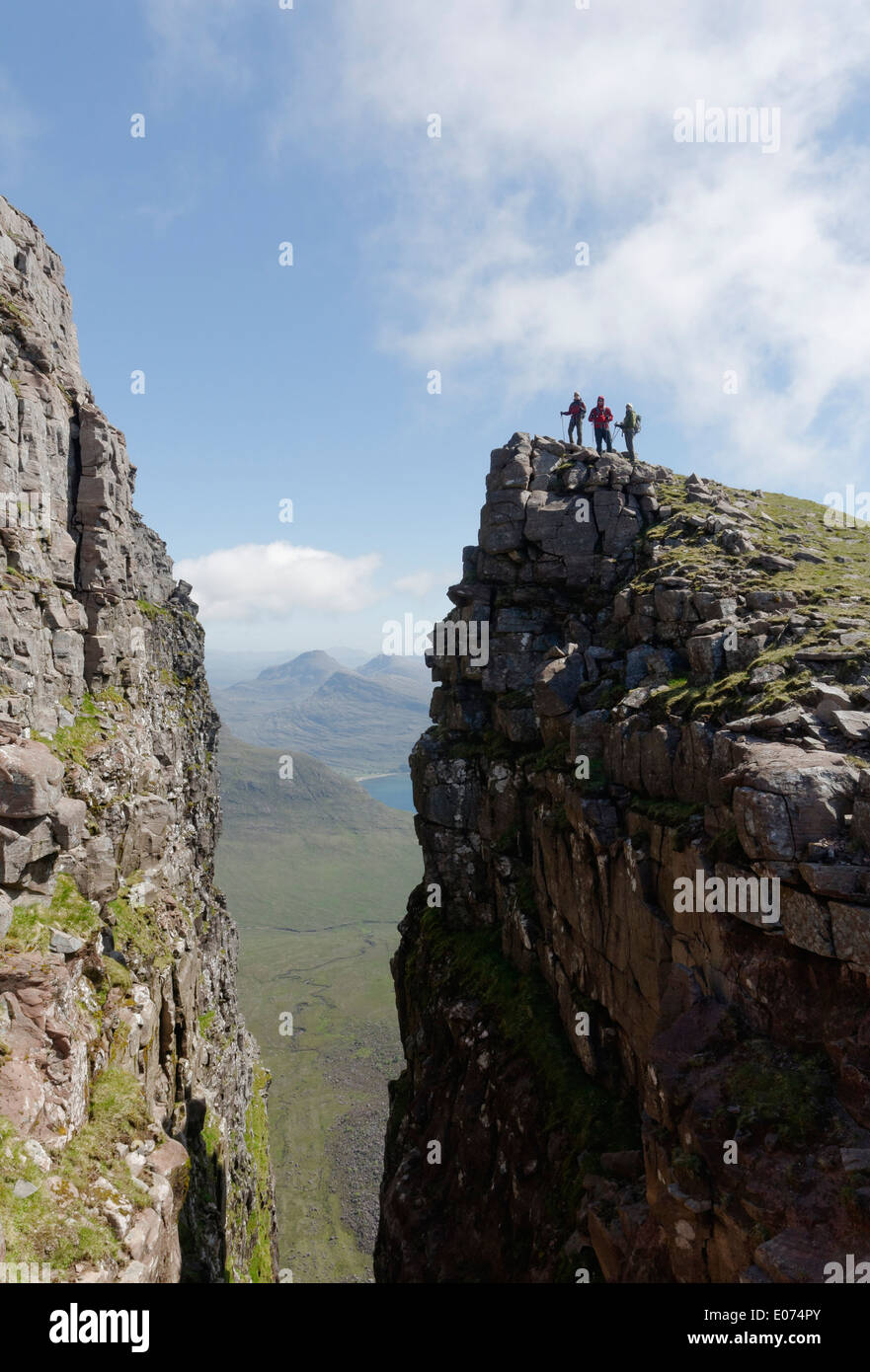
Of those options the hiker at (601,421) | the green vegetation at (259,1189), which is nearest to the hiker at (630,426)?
the hiker at (601,421)

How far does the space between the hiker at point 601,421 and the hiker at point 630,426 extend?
1.01 meters

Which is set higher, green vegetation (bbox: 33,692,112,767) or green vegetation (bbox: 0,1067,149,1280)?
green vegetation (bbox: 33,692,112,767)

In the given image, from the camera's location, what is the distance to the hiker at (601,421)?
149ft

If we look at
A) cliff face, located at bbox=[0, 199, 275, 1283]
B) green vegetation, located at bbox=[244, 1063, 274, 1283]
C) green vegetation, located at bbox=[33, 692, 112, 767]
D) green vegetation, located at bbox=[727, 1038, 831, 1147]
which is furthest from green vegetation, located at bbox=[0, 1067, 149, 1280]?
green vegetation, located at bbox=[244, 1063, 274, 1283]

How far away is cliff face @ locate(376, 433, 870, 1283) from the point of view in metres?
18.3

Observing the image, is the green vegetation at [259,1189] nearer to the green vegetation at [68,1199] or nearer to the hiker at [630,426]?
the green vegetation at [68,1199]

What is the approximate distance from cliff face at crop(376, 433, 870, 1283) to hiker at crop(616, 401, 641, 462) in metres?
3.35

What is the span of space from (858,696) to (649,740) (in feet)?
24.5

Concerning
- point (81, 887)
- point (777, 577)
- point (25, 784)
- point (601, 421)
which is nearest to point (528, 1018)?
point (81, 887)

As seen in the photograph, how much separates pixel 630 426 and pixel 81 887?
41.4 metres

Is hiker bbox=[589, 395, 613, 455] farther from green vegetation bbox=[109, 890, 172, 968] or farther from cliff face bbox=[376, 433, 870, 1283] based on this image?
green vegetation bbox=[109, 890, 172, 968]

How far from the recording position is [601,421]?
45.5 meters
